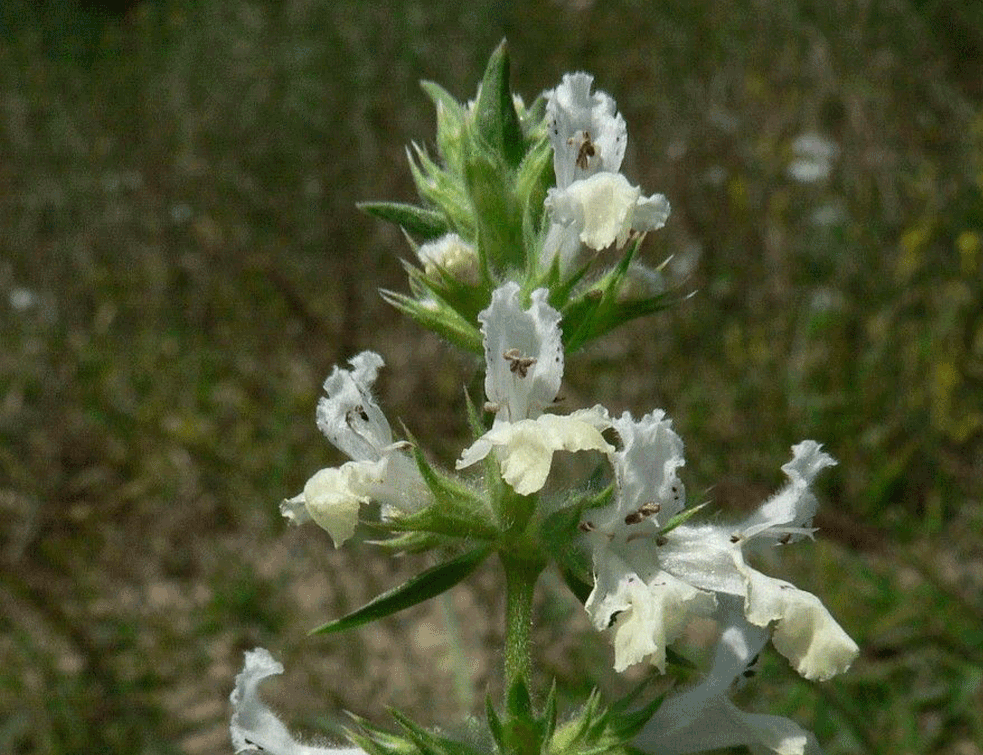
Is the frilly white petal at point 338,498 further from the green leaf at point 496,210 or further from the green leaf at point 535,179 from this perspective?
the green leaf at point 535,179

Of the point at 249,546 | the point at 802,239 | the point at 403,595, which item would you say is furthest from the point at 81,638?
the point at 802,239

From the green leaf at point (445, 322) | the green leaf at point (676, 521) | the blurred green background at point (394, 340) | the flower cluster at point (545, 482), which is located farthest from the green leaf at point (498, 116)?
the blurred green background at point (394, 340)

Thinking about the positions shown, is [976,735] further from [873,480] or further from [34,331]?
[34,331]

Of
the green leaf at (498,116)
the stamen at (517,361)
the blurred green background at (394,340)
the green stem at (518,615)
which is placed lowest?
the green stem at (518,615)

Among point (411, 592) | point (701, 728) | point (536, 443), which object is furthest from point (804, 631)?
point (411, 592)

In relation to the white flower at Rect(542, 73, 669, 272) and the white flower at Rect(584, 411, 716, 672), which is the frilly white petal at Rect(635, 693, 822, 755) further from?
the white flower at Rect(542, 73, 669, 272)

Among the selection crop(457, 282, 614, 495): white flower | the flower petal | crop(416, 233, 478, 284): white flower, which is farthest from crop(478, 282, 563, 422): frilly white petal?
the flower petal

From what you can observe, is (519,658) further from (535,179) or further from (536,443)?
(535,179)
